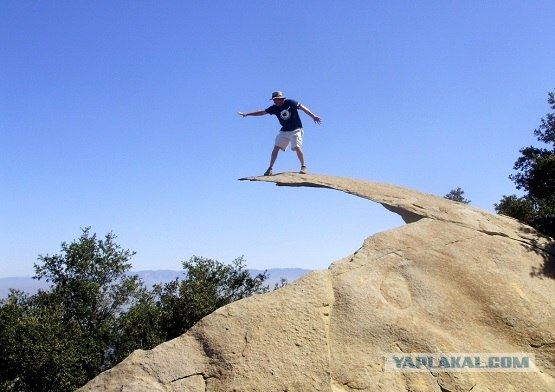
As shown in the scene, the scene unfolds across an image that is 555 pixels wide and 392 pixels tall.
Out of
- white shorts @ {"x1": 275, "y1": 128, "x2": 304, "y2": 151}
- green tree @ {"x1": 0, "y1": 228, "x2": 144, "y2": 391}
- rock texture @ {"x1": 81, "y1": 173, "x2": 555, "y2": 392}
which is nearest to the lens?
rock texture @ {"x1": 81, "y1": 173, "x2": 555, "y2": 392}

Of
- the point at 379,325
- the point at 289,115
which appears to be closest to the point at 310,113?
the point at 289,115

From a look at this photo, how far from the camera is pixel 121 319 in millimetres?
28781

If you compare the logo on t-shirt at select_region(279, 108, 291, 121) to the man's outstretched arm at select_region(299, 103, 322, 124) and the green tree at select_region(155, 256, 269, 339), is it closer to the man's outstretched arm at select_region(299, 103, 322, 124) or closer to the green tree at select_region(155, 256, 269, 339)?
the man's outstretched arm at select_region(299, 103, 322, 124)

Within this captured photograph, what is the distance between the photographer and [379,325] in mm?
8461

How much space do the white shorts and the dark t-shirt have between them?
0.13 meters

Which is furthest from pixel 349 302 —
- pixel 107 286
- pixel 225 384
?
pixel 107 286

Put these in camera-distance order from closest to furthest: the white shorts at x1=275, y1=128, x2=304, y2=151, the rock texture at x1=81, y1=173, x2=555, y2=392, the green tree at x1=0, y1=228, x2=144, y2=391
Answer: the rock texture at x1=81, y1=173, x2=555, y2=392 → the white shorts at x1=275, y1=128, x2=304, y2=151 → the green tree at x1=0, y1=228, x2=144, y2=391

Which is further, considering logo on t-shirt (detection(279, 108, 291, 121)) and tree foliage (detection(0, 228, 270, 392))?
tree foliage (detection(0, 228, 270, 392))

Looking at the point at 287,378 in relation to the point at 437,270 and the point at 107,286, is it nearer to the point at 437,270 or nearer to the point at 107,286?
the point at 437,270

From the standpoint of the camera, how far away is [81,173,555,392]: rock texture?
25.1ft

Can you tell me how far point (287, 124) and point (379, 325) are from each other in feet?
24.8

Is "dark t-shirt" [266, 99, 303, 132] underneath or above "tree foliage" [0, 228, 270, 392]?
above

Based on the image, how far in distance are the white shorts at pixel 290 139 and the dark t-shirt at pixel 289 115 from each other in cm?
13

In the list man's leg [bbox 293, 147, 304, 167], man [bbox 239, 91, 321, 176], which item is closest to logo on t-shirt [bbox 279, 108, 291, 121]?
man [bbox 239, 91, 321, 176]
